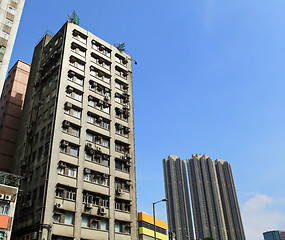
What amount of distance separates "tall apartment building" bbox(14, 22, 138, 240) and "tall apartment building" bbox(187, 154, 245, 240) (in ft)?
265

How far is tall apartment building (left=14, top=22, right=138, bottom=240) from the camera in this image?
30.7m

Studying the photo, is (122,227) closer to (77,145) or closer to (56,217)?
(56,217)

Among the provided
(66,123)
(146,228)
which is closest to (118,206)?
(66,123)

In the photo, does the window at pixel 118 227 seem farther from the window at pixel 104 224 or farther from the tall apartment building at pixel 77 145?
the window at pixel 104 224

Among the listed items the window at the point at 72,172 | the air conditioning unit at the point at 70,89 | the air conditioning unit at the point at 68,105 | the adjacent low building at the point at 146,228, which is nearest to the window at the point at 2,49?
the air conditioning unit at the point at 70,89

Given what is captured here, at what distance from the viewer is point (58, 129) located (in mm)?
34125

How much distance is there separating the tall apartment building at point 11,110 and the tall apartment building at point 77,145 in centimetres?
339

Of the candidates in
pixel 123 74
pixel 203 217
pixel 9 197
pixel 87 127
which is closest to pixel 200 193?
pixel 203 217

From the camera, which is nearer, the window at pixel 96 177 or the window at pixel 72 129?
the window at pixel 96 177

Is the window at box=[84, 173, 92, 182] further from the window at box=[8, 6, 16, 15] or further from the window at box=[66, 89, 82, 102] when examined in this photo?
the window at box=[8, 6, 16, 15]

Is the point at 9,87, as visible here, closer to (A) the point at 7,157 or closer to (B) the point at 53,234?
(A) the point at 7,157

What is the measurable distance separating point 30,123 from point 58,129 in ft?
30.2

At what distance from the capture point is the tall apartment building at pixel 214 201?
4299 inches

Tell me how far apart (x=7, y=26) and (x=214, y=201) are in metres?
98.2
